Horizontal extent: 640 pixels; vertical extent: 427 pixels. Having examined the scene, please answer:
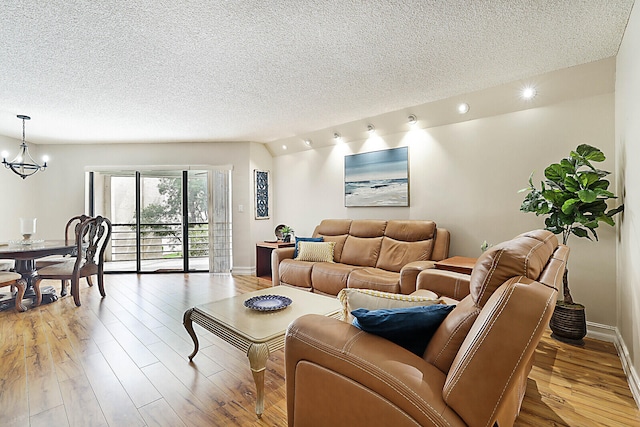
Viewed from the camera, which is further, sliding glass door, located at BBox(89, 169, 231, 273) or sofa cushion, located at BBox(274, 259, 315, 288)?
sliding glass door, located at BBox(89, 169, 231, 273)

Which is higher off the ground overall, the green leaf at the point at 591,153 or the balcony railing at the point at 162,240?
the green leaf at the point at 591,153

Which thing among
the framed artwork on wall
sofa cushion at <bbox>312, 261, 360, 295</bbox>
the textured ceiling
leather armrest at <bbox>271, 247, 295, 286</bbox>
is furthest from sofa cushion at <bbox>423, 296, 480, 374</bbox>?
the framed artwork on wall

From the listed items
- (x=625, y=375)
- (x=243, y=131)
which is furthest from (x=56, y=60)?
(x=625, y=375)

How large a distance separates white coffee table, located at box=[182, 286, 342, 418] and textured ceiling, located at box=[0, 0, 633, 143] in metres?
1.93

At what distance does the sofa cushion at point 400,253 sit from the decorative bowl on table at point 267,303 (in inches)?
67.2

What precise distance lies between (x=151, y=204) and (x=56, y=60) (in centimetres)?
345

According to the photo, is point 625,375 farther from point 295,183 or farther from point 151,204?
point 151,204

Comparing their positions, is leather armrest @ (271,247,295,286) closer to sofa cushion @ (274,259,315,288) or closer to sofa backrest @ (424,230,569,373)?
sofa cushion @ (274,259,315,288)

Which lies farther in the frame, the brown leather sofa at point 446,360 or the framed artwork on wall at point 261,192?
the framed artwork on wall at point 261,192

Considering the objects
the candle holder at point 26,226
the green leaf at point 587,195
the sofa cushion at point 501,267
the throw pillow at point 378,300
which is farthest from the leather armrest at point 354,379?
the candle holder at point 26,226

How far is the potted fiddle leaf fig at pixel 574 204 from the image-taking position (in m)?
2.38

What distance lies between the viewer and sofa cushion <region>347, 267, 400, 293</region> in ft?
10.1

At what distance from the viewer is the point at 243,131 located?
4.88m

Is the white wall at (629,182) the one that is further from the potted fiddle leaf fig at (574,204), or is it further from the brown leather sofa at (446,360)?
the brown leather sofa at (446,360)
